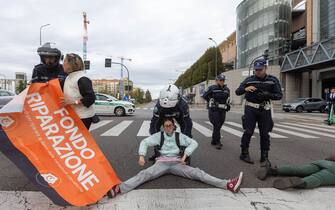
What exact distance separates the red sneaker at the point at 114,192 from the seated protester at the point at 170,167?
26 mm

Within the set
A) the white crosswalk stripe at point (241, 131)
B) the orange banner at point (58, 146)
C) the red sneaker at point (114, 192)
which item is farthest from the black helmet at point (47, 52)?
the white crosswalk stripe at point (241, 131)

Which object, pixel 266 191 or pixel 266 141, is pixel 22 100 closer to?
pixel 266 191

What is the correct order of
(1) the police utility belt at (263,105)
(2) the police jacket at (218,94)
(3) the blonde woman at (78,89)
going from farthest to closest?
(2) the police jacket at (218,94), (1) the police utility belt at (263,105), (3) the blonde woman at (78,89)

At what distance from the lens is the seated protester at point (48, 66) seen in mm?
4094

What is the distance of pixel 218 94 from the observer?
24.2ft

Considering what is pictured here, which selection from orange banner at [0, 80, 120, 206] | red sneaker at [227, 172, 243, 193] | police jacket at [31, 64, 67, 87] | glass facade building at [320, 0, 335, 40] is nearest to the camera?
orange banner at [0, 80, 120, 206]

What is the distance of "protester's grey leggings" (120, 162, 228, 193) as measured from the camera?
409 centimetres

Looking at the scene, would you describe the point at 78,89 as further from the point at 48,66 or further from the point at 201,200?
the point at 201,200

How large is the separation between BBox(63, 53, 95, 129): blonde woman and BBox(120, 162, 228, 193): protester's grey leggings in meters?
0.93

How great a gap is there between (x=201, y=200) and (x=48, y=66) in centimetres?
251

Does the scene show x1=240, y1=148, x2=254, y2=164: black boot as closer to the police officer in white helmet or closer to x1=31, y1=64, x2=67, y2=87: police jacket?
the police officer in white helmet

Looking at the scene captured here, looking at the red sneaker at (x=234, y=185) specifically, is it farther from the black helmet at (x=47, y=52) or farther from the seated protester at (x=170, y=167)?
the black helmet at (x=47, y=52)

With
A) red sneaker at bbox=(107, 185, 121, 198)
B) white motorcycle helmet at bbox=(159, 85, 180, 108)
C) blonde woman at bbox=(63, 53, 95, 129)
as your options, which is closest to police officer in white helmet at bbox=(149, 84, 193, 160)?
white motorcycle helmet at bbox=(159, 85, 180, 108)

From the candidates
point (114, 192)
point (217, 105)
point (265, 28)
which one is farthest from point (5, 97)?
point (265, 28)
